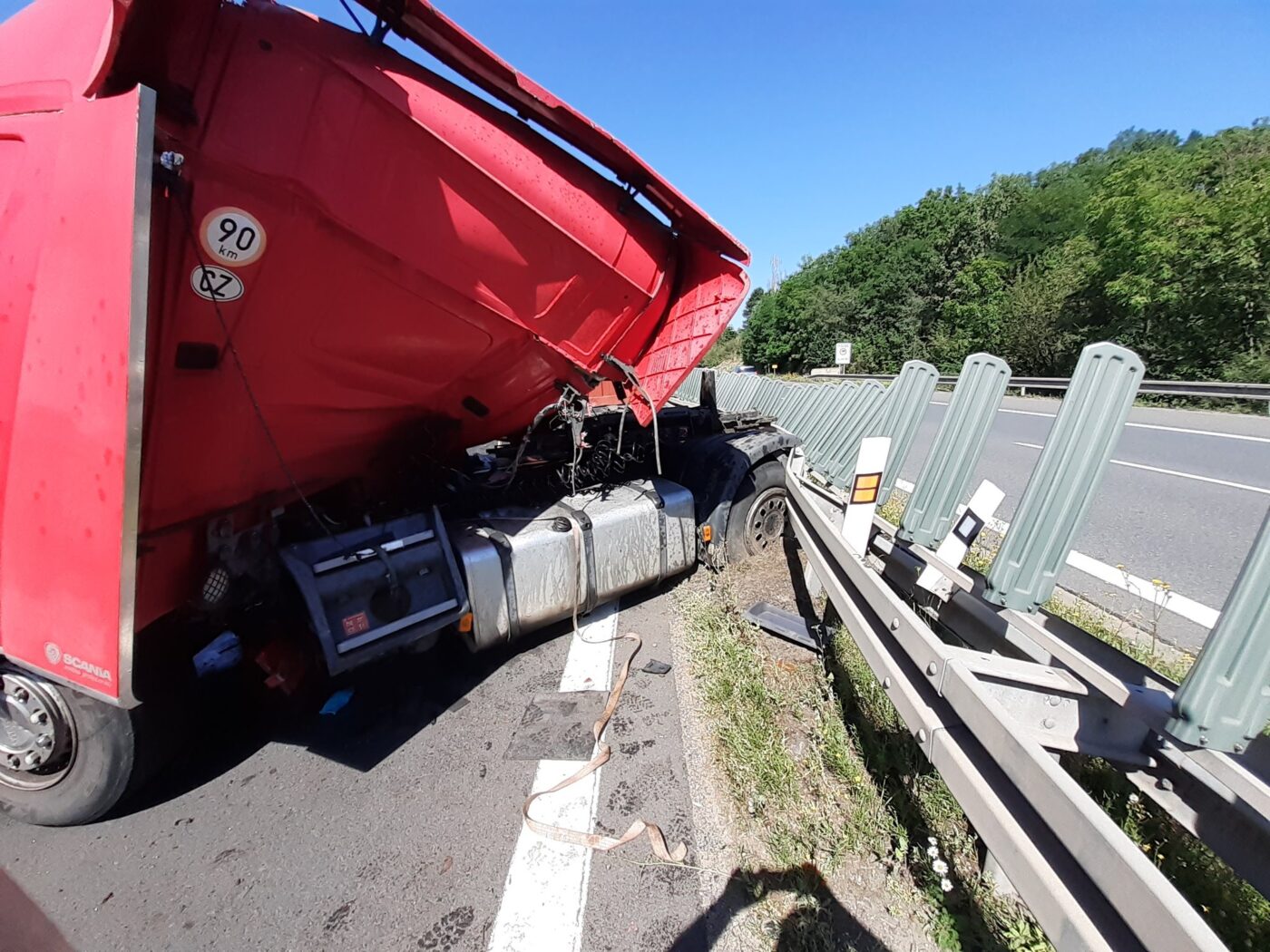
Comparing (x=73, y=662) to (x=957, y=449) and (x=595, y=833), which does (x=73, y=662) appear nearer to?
(x=595, y=833)

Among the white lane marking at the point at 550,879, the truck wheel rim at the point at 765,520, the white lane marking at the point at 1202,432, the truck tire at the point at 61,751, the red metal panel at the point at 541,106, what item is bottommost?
the truck tire at the point at 61,751

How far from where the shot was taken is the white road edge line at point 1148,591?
3656 millimetres

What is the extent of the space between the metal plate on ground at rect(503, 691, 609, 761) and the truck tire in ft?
5.53

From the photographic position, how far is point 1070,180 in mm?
49438

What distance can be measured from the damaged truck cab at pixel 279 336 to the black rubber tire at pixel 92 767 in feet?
0.04

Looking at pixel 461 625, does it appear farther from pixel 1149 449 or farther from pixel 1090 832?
pixel 1149 449

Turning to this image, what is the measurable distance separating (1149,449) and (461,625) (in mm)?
11664

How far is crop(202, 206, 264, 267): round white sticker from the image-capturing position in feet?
6.74

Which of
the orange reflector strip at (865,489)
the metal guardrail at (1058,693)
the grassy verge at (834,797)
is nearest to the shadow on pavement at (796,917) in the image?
the grassy verge at (834,797)

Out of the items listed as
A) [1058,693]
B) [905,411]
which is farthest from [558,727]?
[905,411]

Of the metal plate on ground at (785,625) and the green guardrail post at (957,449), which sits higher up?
the green guardrail post at (957,449)

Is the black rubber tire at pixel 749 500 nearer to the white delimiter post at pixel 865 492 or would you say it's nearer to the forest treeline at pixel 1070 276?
the white delimiter post at pixel 865 492

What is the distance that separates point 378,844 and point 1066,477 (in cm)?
306

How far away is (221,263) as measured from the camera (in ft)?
6.93
